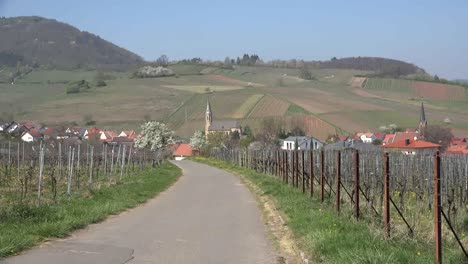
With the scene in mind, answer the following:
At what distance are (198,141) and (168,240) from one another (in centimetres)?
9618

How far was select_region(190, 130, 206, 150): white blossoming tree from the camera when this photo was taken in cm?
10705

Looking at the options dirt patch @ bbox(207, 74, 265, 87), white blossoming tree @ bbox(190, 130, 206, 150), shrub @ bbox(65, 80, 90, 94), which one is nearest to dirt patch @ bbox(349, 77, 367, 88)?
dirt patch @ bbox(207, 74, 265, 87)

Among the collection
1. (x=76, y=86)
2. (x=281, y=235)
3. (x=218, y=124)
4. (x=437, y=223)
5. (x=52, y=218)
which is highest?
(x=76, y=86)

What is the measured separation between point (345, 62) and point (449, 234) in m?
174

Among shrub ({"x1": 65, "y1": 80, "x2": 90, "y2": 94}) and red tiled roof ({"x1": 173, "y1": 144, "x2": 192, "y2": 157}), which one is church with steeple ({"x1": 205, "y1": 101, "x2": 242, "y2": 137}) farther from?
shrub ({"x1": 65, "y1": 80, "x2": 90, "y2": 94})

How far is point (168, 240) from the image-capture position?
11625mm

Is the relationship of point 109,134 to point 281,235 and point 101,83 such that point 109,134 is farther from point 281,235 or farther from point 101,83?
point 281,235

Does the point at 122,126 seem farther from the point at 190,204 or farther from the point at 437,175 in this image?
the point at 437,175

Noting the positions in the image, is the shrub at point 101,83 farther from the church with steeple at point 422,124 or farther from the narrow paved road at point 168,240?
the narrow paved road at point 168,240

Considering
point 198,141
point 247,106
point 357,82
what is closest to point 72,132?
point 198,141

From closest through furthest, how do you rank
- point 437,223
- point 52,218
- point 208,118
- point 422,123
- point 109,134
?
point 437,223 < point 52,218 < point 422,123 < point 109,134 < point 208,118

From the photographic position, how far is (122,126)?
4205 inches

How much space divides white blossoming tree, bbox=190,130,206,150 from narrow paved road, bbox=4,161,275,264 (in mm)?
88754

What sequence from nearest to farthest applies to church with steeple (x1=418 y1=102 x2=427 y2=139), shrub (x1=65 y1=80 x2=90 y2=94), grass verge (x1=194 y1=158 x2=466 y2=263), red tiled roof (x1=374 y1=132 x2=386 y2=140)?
grass verge (x1=194 y1=158 x2=466 y2=263) < church with steeple (x1=418 y1=102 x2=427 y2=139) < red tiled roof (x1=374 y1=132 x2=386 y2=140) < shrub (x1=65 y1=80 x2=90 y2=94)
